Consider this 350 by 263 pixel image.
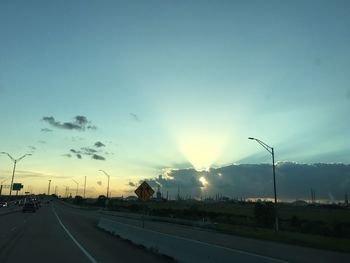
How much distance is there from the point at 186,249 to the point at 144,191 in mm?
15611

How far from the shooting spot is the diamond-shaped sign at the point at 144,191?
30.0 metres

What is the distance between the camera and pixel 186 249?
14.8 metres

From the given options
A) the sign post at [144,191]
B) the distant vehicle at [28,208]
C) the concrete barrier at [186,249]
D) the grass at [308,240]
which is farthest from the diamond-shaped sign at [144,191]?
the distant vehicle at [28,208]

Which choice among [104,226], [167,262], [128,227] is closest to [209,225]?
[104,226]

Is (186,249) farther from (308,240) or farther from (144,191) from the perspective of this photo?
(308,240)

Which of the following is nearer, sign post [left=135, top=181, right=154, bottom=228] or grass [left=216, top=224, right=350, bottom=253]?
grass [left=216, top=224, right=350, bottom=253]

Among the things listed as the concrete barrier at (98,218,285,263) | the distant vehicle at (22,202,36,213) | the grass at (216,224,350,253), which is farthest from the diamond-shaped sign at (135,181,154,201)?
the distant vehicle at (22,202,36,213)

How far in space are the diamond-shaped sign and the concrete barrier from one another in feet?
15.2

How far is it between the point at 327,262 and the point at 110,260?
8192 mm

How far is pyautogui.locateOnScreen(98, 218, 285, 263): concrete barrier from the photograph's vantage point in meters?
10.9

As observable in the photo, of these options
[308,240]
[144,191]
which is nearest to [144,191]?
[144,191]

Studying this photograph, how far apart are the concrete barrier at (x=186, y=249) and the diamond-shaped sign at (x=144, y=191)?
4619mm

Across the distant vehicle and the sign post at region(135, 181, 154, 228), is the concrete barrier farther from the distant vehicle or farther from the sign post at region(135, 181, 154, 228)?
the distant vehicle

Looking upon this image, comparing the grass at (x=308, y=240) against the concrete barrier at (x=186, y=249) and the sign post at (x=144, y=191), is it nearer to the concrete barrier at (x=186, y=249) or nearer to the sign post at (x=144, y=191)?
the sign post at (x=144, y=191)
